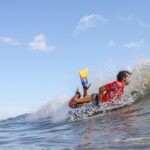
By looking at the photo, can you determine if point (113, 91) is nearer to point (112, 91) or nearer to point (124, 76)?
point (112, 91)

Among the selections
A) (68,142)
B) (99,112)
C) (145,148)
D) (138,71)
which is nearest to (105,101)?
(99,112)

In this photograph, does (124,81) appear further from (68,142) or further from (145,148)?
(145,148)

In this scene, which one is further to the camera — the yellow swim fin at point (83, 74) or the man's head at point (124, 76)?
the yellow swim fin at point (83, 74)

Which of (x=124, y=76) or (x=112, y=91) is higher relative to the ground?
(x=124, y=76)

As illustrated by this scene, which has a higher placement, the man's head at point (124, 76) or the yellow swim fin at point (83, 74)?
the yellow swim fin at point (83, 74)

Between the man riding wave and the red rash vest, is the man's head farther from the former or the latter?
the red rash vest

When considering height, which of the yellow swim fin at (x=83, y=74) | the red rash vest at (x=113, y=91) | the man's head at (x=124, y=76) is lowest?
the red rash vest at (x=113, y=91)

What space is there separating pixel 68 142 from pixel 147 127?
1.62 metres

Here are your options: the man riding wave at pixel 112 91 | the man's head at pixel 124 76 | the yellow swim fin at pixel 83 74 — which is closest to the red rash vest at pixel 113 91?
the man riding wave at pixel 112 91

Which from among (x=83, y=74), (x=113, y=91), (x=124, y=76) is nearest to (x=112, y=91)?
(x=113, y=91)

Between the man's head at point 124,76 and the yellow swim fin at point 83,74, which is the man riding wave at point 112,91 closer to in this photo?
the man's head at point 124,76

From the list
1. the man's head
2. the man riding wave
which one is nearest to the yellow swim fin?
the man riding wave

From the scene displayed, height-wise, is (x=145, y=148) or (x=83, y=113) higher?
(x=83, y=113)

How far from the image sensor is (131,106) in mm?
12820
